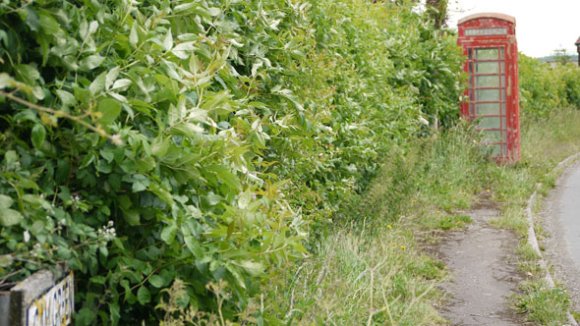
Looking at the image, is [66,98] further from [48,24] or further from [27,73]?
[48,24]

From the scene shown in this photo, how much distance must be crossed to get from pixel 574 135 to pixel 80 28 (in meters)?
21.5

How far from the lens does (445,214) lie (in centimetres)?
1080

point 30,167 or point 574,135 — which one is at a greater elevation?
point 30,167

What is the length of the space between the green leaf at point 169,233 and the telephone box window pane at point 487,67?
1315cm

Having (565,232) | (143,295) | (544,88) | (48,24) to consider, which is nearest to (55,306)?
(143,295)

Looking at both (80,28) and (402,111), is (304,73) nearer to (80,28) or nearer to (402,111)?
(80,28)

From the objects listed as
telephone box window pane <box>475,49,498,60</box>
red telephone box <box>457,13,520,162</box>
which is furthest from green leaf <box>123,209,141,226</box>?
telephone box window pane <box>475,49,498,60</box>

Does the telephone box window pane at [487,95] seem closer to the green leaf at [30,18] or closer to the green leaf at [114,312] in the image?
the green leaf at [114,312]

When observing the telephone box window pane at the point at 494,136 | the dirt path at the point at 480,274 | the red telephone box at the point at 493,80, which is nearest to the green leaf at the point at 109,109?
the dirt path at the point at 480,274

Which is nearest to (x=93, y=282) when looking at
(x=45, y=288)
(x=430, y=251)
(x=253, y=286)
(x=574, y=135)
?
(x=45, y=288)

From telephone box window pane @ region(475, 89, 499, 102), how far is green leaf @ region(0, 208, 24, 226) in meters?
13.7

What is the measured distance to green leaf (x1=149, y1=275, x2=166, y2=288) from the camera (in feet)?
10.2

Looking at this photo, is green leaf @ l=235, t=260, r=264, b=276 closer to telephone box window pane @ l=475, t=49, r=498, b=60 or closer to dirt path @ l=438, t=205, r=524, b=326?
dirt path @ l=438, t=205, r=524, b=326

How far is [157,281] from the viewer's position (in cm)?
312
